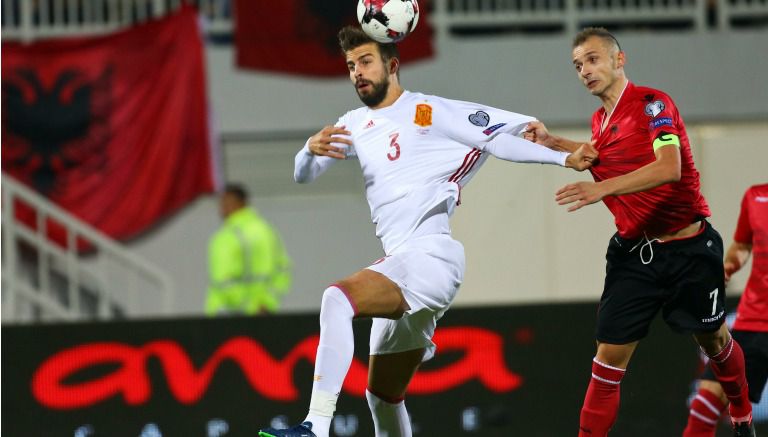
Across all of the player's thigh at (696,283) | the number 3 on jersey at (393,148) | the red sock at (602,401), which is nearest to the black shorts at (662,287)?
the player's thigh at (696,283)

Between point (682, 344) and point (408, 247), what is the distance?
11.1ft

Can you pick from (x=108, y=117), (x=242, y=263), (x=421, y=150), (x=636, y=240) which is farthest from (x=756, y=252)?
(x=108, y=117)

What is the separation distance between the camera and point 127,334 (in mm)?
8477

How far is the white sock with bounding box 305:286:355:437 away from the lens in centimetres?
528

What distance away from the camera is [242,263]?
10430mm

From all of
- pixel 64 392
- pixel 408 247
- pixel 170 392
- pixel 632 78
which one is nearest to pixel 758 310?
pixel 408 247

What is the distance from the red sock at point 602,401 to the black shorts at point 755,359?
1.03 meters

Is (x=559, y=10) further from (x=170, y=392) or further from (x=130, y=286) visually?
(x=170, y=392)

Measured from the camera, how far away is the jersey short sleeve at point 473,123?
580cm

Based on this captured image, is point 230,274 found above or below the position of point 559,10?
below

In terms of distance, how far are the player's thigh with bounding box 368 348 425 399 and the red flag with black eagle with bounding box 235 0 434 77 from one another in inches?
269

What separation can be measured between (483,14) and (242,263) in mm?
4173

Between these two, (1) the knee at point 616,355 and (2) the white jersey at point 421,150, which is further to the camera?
(1) the knee at point 616,355

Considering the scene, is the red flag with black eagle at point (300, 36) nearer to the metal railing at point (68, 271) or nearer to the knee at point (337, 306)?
the metal railing at point (68, 271)
